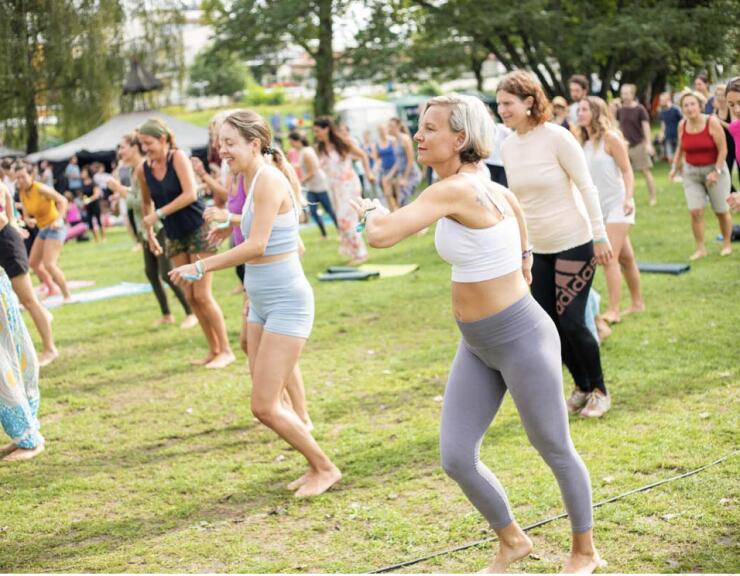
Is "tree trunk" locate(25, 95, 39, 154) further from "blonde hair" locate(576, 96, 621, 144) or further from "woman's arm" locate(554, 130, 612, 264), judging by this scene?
"woman's arm" locate(554, 130, 612, 264)

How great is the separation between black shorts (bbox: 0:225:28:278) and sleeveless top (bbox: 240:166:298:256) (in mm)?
3003

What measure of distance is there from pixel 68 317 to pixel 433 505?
7.80m

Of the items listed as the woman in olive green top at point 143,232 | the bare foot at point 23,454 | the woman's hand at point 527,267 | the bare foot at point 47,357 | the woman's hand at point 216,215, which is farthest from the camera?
the woman in olive green top at point 143,232

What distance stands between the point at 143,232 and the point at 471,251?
6.02 metres

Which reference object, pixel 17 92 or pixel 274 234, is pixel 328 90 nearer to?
pixel 17 92

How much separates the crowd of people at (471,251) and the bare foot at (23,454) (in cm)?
2

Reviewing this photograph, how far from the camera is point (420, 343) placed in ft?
27.0

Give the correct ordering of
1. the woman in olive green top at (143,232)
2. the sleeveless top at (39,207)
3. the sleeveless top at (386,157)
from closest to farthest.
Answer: the woman in olive green top at (143,232)
the sleeveless top at (39,207)
the sleeveless top at (386,157)

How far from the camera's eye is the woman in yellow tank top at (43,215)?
10461 millimetres

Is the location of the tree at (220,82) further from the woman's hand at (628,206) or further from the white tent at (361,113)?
the woman's hand at (628,206)

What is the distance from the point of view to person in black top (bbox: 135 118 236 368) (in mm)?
7883

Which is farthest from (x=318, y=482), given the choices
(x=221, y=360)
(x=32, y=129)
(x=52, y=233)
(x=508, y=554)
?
(x=32, y=129)

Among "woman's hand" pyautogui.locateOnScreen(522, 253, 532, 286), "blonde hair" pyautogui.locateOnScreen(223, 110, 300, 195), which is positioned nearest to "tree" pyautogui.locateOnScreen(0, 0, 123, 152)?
"blonde hair" pyautogui.locateOnScreen(223, 110, 300, 195)

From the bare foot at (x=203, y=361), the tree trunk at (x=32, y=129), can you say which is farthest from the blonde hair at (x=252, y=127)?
the tree trunk at (x=32, y=129)
